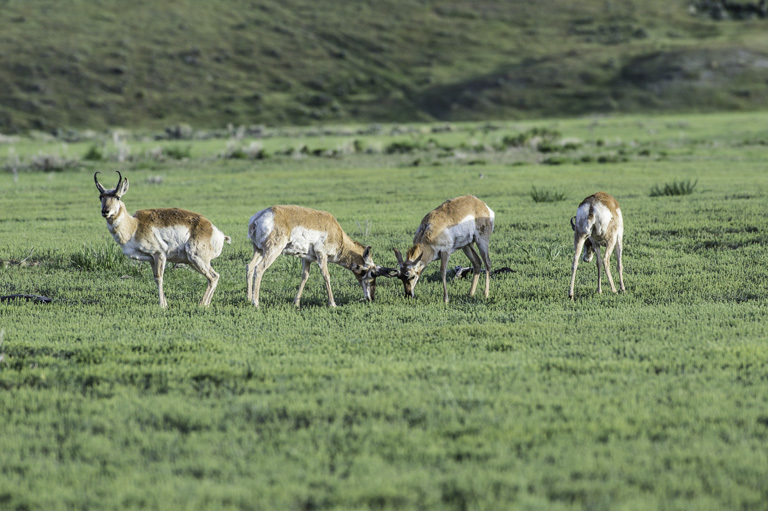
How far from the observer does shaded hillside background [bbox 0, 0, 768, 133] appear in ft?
327

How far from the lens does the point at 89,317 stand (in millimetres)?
11719

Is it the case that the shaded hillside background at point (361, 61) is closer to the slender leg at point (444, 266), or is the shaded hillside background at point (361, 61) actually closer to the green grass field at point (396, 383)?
the green grass field at point (396, 383)

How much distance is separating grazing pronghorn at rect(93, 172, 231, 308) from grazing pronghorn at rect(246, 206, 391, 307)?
26.5 inches

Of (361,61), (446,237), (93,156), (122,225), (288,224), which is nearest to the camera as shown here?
(122,225)

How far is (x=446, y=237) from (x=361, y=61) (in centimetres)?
11824

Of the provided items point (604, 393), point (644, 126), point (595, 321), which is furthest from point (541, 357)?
point (644, 126)

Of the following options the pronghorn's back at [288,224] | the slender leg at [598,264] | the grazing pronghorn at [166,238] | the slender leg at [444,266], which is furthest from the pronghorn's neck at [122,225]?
the slender leg at [598,264]

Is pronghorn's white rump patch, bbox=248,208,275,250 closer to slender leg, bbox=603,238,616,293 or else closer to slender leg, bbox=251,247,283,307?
slender leg, bbox=251,247,283,307

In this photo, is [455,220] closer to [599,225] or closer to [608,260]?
[599,225]

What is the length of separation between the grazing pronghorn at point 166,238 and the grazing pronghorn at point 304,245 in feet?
2.21

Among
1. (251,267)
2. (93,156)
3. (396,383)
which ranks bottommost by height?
(396,383)

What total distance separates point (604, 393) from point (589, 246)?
6.74 m

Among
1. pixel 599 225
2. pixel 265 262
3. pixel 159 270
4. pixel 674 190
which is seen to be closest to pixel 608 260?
pixel 599 225

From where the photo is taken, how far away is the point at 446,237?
13.2m
